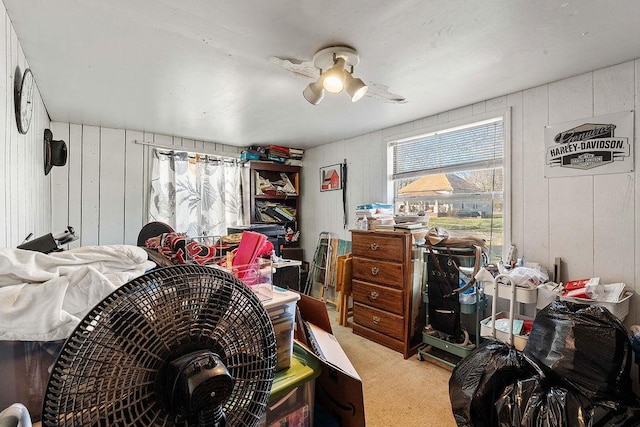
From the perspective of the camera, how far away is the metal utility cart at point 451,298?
7.09 feet

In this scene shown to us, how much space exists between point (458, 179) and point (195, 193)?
2.85 m

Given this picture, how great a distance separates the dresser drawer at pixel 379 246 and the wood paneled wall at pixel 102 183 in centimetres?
A: 237

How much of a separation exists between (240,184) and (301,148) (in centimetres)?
100

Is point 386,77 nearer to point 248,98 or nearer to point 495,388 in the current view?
point 248,98

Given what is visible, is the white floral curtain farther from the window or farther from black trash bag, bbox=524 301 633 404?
black trash bag, bbox=524 301 633 404

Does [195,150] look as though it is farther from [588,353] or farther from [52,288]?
[588,353]

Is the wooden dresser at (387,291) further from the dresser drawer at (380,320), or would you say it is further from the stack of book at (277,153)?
the stack of book at (277,153)

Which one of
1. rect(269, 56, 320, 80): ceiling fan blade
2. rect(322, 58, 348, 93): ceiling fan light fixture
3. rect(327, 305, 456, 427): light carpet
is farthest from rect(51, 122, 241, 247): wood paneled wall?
rect(327, 305, 456, 427): light carpet

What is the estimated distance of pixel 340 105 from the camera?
2453mm

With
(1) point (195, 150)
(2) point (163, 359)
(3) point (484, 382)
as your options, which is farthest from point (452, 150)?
(1) point (195, 150)

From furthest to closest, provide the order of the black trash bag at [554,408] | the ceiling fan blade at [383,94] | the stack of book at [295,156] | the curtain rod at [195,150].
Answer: the stack of book at [295,156], the curtain rod at [195,150], the ceiling fan blade at [383,94], the black trash bag at [554,408]

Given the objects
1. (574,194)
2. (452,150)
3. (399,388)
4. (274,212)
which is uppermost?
(452,150)

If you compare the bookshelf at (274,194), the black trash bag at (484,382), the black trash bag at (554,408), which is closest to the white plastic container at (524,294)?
the black trash bag at (484,382)

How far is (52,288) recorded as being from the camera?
60 cm
